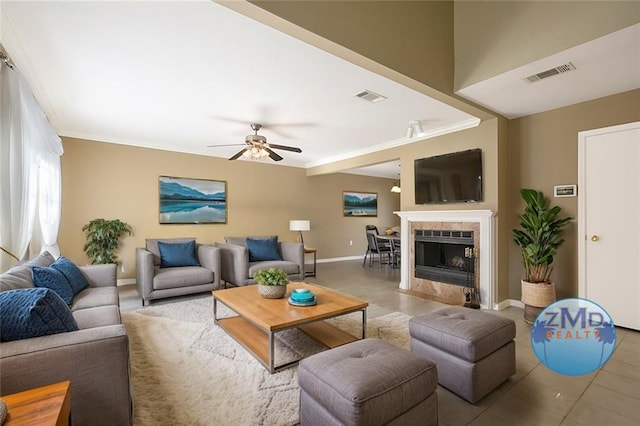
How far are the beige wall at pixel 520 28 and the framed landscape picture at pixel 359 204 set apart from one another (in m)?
5.39

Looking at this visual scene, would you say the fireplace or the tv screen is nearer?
the tv screen

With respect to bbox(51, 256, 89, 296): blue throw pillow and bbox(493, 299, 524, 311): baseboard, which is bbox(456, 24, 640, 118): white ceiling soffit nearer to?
bbox(493, 299, 524, 311): baseboard

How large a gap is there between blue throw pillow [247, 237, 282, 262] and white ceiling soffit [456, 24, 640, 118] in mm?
3537

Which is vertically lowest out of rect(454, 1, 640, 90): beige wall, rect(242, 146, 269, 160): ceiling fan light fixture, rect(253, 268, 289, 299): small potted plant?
rect(253, 268, 289, 299): small potted plant

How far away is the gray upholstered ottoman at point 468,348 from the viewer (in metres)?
1.82

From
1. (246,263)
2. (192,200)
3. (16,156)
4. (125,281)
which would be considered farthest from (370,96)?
(125,281)

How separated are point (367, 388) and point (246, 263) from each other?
3357mm

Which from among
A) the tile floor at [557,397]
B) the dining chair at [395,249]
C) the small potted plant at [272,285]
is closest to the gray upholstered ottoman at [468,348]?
the tile floor at [557,397]

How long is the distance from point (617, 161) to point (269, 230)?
5.79 meters

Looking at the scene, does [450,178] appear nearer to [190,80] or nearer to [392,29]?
[392,29]

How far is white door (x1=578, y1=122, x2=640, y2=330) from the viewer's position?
299cm

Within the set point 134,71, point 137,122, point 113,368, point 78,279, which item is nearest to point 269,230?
point 137,122

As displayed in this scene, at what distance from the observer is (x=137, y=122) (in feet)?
13.8

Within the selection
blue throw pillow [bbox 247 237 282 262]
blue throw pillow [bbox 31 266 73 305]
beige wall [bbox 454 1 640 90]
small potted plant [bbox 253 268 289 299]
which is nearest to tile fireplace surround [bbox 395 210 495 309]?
beige wall [bbox 454 1 640 90]
